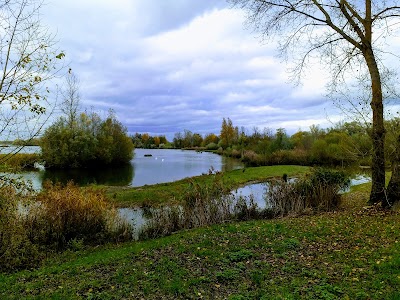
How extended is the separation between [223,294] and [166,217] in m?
6.07

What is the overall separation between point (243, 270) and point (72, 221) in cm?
670

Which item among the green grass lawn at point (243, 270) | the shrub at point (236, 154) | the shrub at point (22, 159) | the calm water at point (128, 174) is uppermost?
the shrub at point (22, 159)

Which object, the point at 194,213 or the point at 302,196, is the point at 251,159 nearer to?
the point at 302,196

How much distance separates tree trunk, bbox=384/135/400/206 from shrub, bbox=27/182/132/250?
888 centimetres

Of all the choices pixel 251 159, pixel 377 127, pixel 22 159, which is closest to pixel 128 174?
pixel 251 159

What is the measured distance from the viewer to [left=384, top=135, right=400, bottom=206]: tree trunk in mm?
10258

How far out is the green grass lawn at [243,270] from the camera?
4906 mm

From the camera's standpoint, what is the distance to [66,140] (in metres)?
39.5

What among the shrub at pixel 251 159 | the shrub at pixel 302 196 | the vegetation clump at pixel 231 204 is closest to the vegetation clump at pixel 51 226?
the vegetation clump at pixel 231 204

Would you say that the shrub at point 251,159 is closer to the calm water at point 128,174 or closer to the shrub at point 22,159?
the calm water at point 128,174

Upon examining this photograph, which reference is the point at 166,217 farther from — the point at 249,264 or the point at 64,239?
the point at 249,264

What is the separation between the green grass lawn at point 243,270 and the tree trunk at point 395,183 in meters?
2.06

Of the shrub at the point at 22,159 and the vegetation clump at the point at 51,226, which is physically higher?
the shrub at the point at 22,159

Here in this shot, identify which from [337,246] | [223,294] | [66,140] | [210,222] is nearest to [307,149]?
[66,140]
